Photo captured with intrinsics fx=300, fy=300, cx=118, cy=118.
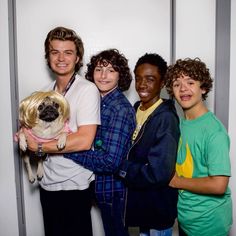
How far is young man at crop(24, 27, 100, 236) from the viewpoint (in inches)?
59.7

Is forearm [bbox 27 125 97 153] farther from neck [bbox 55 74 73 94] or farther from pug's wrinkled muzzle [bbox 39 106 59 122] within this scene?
neck [bbox 55 74 73 94]

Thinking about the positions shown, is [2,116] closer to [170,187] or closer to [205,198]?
[170,187]

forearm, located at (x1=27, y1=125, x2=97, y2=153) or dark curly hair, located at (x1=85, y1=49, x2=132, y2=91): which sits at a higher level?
dark curly hair, located at (x1=85, y1=49, x2=132, y2=91)

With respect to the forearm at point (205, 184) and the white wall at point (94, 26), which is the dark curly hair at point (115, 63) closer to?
the white wall at point (94, 26)

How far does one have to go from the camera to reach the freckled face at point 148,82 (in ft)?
5.14

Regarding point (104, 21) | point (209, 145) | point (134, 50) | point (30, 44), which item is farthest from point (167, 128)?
point (30, 44)

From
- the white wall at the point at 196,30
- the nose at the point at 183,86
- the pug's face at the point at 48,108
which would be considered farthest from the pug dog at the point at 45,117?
the white wall at the point at 196,30

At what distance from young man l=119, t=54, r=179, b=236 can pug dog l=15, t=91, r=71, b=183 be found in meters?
0.38

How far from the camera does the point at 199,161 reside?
4.68ft

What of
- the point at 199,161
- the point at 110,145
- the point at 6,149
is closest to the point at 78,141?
the point at 110,145

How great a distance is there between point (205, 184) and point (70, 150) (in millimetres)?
673

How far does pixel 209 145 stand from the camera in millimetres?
1354

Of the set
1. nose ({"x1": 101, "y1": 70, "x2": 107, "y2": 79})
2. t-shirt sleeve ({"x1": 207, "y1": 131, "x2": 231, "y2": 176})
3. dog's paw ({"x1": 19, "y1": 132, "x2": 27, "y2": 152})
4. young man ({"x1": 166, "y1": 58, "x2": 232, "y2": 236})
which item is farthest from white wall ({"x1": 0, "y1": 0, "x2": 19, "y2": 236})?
t-shirt sleeve ({"x1": 207, "y1": 131, "x2": 231, "y2": 176})

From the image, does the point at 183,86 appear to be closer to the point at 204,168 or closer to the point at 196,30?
the point at 204,168
